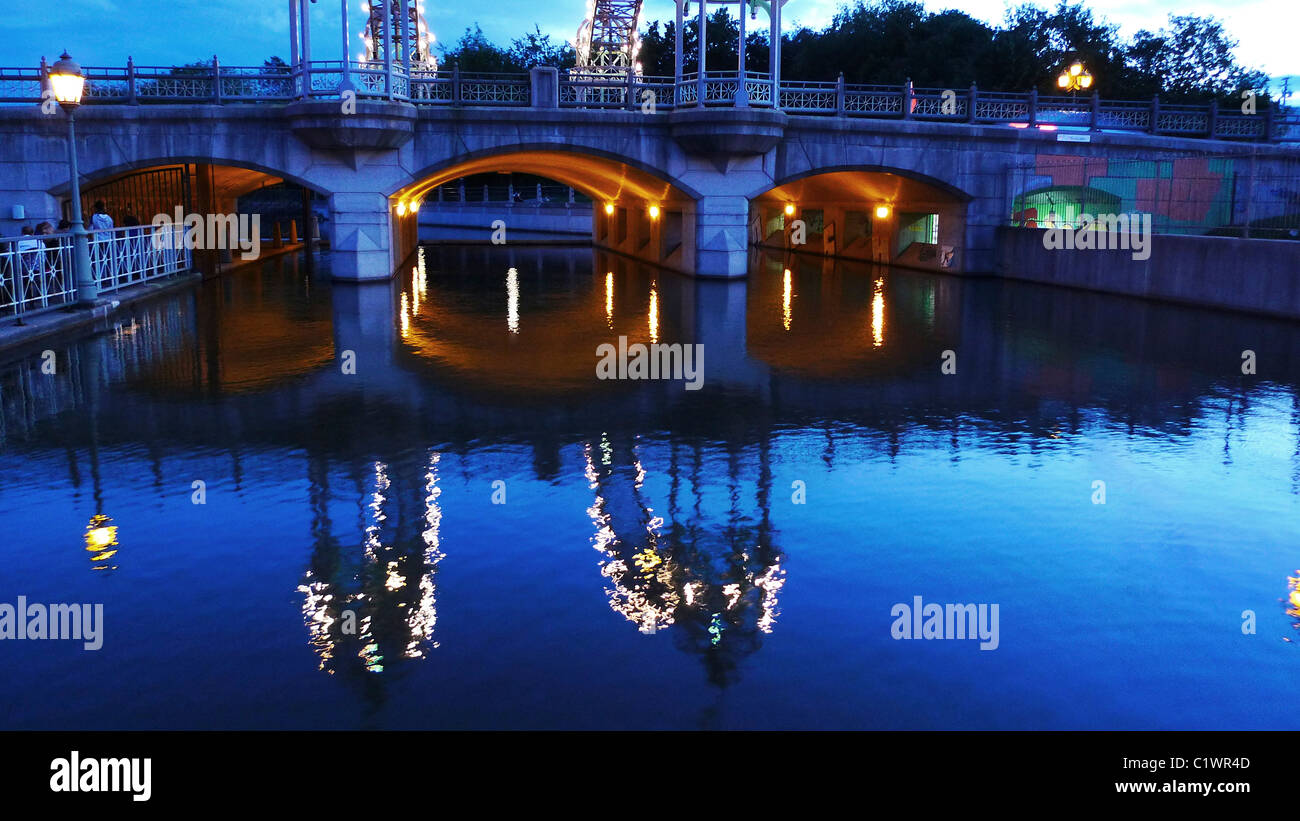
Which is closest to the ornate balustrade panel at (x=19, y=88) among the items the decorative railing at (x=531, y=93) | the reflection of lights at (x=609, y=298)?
the decorative railing at (x=531, y=93)

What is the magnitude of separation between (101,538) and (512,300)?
16518mm

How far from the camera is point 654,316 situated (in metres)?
19.4

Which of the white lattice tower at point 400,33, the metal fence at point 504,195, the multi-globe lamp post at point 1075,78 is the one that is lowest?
the metal fence at point 504,195

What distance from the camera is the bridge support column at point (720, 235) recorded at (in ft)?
87.4

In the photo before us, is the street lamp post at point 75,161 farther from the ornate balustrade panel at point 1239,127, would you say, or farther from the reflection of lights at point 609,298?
the ornate balustrade panel at point 1239,127

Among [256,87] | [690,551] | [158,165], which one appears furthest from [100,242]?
[690,551]

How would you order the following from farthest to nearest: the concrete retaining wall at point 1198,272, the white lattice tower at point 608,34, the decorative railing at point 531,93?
the white lattice tower at point 608,34, the decorative railing at point 531,93, the concrete retaining wall at point 1198,272

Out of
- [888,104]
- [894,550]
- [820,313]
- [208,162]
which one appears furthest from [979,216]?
[894,550]

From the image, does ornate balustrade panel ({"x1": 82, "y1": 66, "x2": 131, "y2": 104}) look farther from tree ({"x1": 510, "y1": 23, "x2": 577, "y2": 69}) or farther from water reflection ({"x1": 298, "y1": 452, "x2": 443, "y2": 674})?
tree ({"x1": 510, "y1": 23, "x2": 577, "y2": 69})

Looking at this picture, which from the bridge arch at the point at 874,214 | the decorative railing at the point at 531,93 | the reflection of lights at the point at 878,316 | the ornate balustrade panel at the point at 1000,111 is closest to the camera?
the reflection of lights at the point at 878,316

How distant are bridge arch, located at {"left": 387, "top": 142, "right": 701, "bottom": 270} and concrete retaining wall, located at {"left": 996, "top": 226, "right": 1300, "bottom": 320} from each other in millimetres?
9032

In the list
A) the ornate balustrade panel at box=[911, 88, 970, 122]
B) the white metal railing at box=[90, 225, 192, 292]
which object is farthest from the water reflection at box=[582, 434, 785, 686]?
the ornate balustrade panel at box=[911, 88, 970, 122]

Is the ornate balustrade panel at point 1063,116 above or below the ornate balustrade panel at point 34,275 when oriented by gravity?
above

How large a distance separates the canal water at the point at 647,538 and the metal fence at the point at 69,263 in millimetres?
2298
